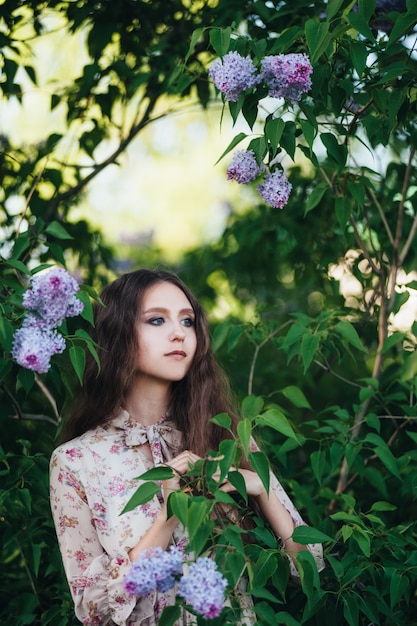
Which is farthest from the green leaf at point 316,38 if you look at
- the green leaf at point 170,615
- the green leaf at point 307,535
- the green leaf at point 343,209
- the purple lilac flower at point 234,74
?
the green leaf at point 170,615

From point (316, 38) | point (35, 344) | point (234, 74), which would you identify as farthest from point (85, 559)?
point (316, 38)

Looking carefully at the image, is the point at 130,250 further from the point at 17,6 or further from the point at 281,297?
the point at 17,6

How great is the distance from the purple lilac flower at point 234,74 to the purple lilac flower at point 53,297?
497 mm

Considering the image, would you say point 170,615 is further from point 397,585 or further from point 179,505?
point 397,585

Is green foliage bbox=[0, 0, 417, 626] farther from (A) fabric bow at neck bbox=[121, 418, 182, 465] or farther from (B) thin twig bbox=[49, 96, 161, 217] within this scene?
(A) fabric bow at neck bbox=[121, 418, 182, 465]

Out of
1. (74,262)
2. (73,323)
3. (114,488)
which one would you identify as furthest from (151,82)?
(114,488)

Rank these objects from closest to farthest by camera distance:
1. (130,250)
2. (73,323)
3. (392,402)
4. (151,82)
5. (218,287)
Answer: (73,323) < (392,402) < (151,82) < (218,287) < (130,250)

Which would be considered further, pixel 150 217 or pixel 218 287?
pixel 150 217

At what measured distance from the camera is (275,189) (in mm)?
1945

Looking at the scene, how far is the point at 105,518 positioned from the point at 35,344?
1.54ft

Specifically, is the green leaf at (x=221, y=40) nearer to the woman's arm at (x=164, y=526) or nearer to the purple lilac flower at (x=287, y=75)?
the purple lilac flower at (x=287, y=75)

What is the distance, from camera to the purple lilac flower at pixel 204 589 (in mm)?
1419

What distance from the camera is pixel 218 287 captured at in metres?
4.00

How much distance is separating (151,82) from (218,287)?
123 cm
